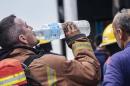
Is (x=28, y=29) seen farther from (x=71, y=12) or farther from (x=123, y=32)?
(x=71, y=12)

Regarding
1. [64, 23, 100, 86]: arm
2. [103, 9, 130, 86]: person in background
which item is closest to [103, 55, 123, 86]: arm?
[103, 9, 130, 86]: person in background

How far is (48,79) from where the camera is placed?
386 centimetres

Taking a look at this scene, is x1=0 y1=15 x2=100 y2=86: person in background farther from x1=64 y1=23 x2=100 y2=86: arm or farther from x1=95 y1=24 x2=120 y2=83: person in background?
x1=95 y1=24 x2=120 y2=83: person in background

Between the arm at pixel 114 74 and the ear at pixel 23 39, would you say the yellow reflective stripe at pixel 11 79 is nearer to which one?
the ear at pixel 23 39

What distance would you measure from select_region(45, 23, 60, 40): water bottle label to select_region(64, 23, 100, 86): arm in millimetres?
410

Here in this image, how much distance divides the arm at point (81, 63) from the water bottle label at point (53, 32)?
410mm

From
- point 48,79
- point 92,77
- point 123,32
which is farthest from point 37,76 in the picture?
point 123,32

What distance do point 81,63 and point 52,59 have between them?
206mm

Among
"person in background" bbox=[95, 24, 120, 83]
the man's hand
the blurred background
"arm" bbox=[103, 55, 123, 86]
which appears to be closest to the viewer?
"arm" bbox=[103, 55, 123, 86]

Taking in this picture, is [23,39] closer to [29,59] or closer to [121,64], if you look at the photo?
[29,59]

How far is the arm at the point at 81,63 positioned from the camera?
388cm

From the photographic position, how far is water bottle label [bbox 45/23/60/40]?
4.60m

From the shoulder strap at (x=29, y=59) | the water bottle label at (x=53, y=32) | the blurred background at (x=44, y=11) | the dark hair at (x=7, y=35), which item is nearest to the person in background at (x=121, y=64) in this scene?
the shoulder strap at (x=29, y=59)

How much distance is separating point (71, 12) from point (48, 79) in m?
2.57
